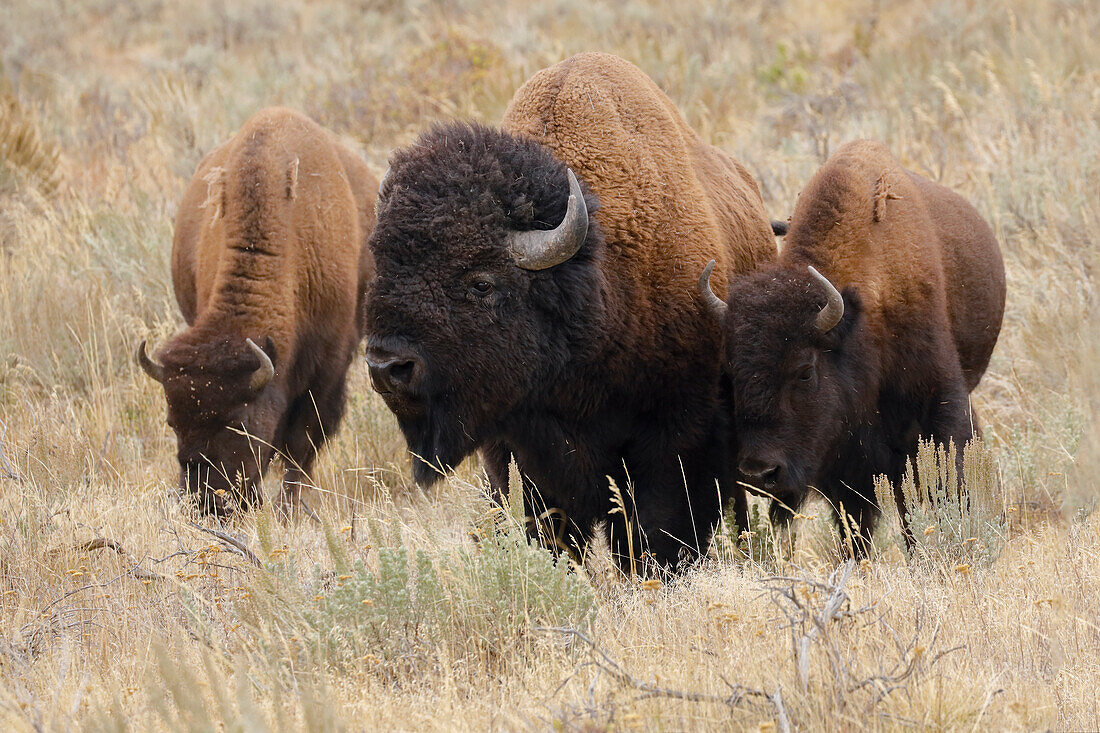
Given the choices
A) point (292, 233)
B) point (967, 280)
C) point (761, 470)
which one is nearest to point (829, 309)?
point (761, 470)

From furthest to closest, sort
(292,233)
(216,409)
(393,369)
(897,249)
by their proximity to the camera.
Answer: (292,233) < (216,409) < (897,249) < (393,369)

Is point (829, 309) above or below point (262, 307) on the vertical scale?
above

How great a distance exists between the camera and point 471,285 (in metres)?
4.19

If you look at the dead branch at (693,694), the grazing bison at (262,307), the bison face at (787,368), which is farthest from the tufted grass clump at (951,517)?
the grazing bison at (262,307)

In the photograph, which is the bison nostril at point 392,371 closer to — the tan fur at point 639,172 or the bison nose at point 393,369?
the bison nose at point 393,369

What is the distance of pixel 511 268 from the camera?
4.25 metres

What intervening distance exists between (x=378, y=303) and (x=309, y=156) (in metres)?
3.59

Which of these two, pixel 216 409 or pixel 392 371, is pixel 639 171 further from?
pixel 216 409

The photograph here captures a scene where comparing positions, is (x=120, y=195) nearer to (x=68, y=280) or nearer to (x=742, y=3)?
(x=68, y=280)

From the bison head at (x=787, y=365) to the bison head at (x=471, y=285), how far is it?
2.07 ft

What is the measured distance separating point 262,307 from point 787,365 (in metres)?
3.30

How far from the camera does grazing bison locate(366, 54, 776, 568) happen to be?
4156 mm

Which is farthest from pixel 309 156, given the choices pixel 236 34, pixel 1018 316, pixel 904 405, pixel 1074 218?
pixel 236 34

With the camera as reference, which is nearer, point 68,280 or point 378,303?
point 378,303
